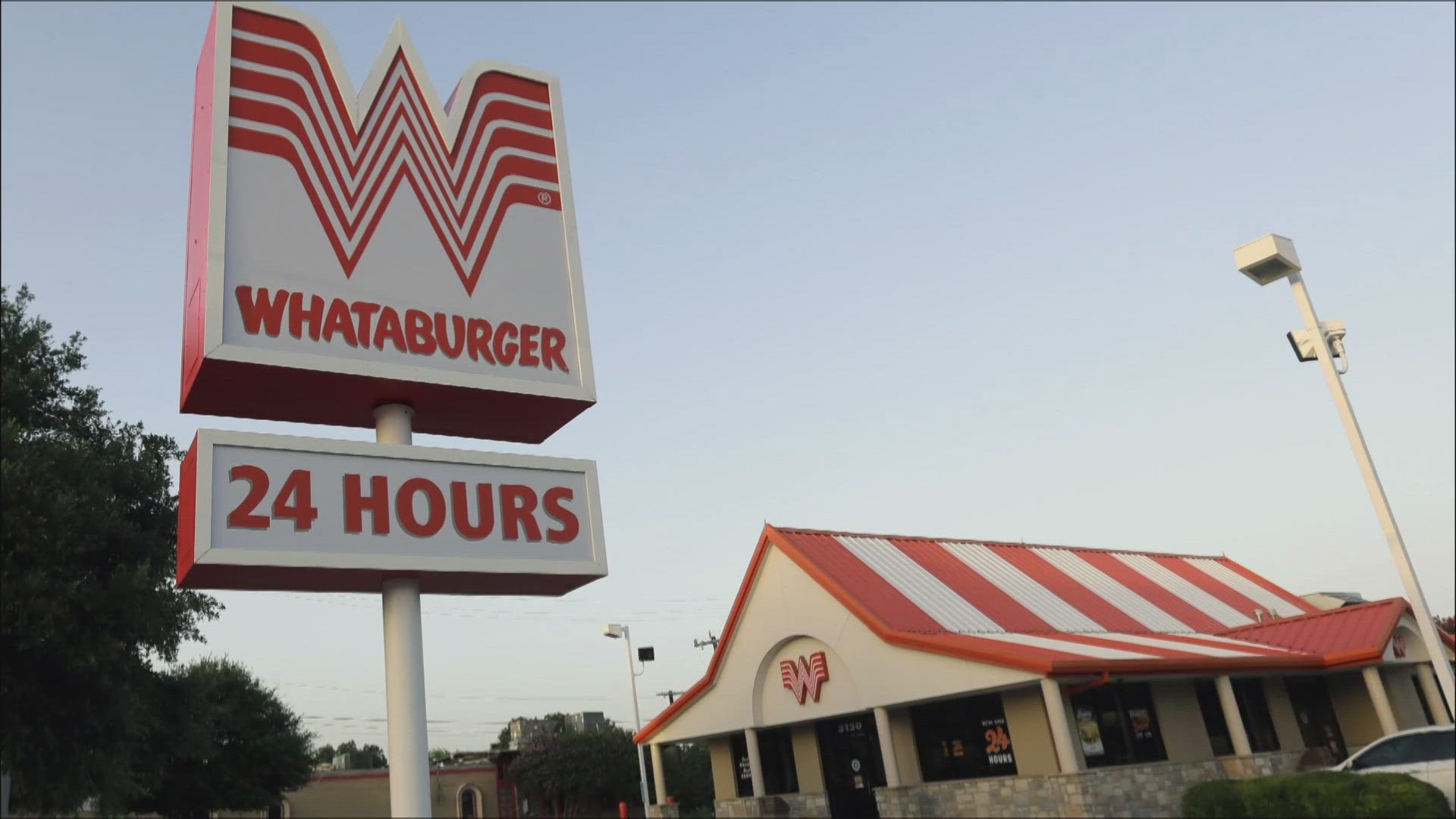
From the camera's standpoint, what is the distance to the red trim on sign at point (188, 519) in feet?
32.3

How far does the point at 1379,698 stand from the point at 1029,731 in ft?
31.9

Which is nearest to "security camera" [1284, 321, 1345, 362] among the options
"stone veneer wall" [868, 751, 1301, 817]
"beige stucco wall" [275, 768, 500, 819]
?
"stone veneer wall" [868, 751, 1301, 817]

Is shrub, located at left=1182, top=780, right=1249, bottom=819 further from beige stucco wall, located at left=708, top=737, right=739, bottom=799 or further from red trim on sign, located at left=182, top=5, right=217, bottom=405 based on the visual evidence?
red trim on sign, located at left=182, top=5, right=217, bottom=405

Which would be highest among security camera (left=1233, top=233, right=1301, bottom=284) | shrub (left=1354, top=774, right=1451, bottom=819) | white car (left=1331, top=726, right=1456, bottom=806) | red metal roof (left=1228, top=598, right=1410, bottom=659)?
security camera (left=1233, top=233, right=1301, bottom=284)

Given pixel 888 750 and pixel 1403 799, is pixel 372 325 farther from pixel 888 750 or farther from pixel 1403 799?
pixel 1403 799

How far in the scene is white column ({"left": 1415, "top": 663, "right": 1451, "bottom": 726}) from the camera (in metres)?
26.4

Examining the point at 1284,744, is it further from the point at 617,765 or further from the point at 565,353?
the point at 617,765

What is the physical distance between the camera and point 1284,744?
25828 mm

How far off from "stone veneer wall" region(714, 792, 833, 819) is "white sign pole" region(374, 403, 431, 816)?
53.7ft

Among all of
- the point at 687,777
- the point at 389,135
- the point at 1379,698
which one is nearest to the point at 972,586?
the point at 1379,698

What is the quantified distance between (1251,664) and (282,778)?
1405 inches

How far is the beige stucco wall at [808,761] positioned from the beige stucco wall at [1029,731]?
19.1 ft

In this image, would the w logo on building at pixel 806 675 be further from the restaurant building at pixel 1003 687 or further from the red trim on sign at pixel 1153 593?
the red trim on sign at pixel 1153 593

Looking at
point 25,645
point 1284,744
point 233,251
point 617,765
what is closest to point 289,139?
point 233,251
